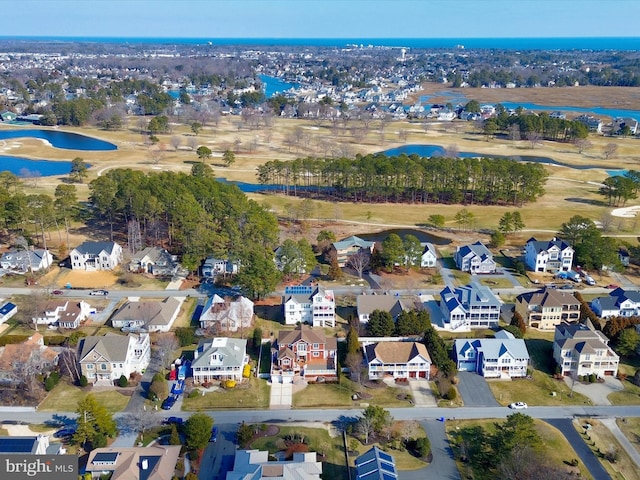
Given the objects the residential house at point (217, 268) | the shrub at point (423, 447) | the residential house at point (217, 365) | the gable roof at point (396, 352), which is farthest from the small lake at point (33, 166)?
the shrub at point (423, 447)

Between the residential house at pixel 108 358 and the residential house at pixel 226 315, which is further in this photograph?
the residential house at pixel 226 315

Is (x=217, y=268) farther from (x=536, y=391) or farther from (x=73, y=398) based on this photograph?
(x=536, y=391)

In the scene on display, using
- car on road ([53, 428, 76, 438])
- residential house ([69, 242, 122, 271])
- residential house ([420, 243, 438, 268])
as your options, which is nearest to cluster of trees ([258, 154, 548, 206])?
residential house ([420, 243, 438, 268])

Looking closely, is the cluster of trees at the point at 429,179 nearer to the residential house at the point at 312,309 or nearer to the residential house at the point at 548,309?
the residential house at the point at 548,309

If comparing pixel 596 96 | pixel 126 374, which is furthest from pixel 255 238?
pixel 596 96

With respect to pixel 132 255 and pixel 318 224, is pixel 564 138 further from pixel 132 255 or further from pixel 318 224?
pixel 132 255

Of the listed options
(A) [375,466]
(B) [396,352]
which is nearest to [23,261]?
(B) [396,352]
